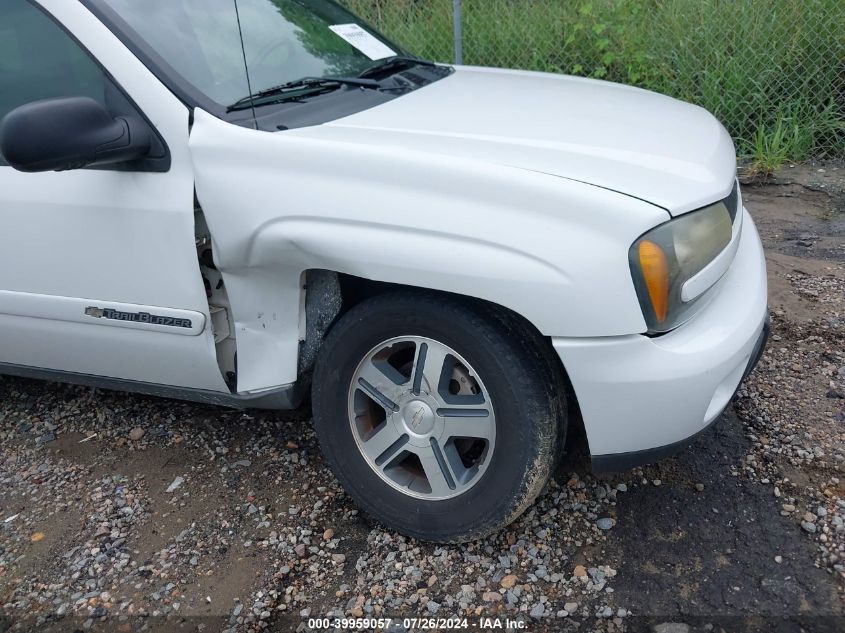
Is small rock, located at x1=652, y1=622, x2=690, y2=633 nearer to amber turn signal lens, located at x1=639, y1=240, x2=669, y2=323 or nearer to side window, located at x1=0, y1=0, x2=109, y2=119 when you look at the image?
amber turn signal lens, located at x1=639, y1=240, x2=669, y2=323

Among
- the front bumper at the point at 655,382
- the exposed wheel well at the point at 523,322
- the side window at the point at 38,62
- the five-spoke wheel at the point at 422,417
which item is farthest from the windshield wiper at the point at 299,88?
the front bumper at the point at 655,382

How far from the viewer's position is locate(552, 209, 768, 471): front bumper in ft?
6.29

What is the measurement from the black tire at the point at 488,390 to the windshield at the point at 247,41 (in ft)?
2.81

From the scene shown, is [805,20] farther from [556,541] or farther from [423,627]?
[423,627]

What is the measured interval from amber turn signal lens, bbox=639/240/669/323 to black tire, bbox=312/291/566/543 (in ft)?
1.05

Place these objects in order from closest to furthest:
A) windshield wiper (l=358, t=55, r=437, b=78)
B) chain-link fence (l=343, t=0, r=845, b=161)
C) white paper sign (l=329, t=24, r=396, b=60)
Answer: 1. windshield wiper (l=358, t=55, r=437, b=78)
2. white paper sign (l=329, t=24, r=396, b=60)
3. chain-link fence (l=343, t=0, r=845, b=161)

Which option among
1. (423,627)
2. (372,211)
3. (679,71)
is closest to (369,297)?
(372,211)

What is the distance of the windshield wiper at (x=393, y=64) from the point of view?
288 centimetres

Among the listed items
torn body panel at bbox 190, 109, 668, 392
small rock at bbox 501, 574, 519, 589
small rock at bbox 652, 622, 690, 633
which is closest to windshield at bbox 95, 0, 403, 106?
torn body panel at bbox 190, 109, 668, 392

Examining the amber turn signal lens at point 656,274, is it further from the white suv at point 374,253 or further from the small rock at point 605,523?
the small rock at point 605,523

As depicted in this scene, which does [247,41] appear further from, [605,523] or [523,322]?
[605,523]

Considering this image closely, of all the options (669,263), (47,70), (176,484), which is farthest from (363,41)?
(176,484)

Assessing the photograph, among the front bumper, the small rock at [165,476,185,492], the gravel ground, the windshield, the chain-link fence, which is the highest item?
the windshield

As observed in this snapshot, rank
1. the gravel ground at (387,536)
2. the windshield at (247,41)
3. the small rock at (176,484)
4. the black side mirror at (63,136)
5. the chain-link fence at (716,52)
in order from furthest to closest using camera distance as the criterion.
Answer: the chain-link fence at (716,52), the small rock at (176,484), the windshield at (247,41), the gravel ground at (387,536), the black side mirror at (63,136)
